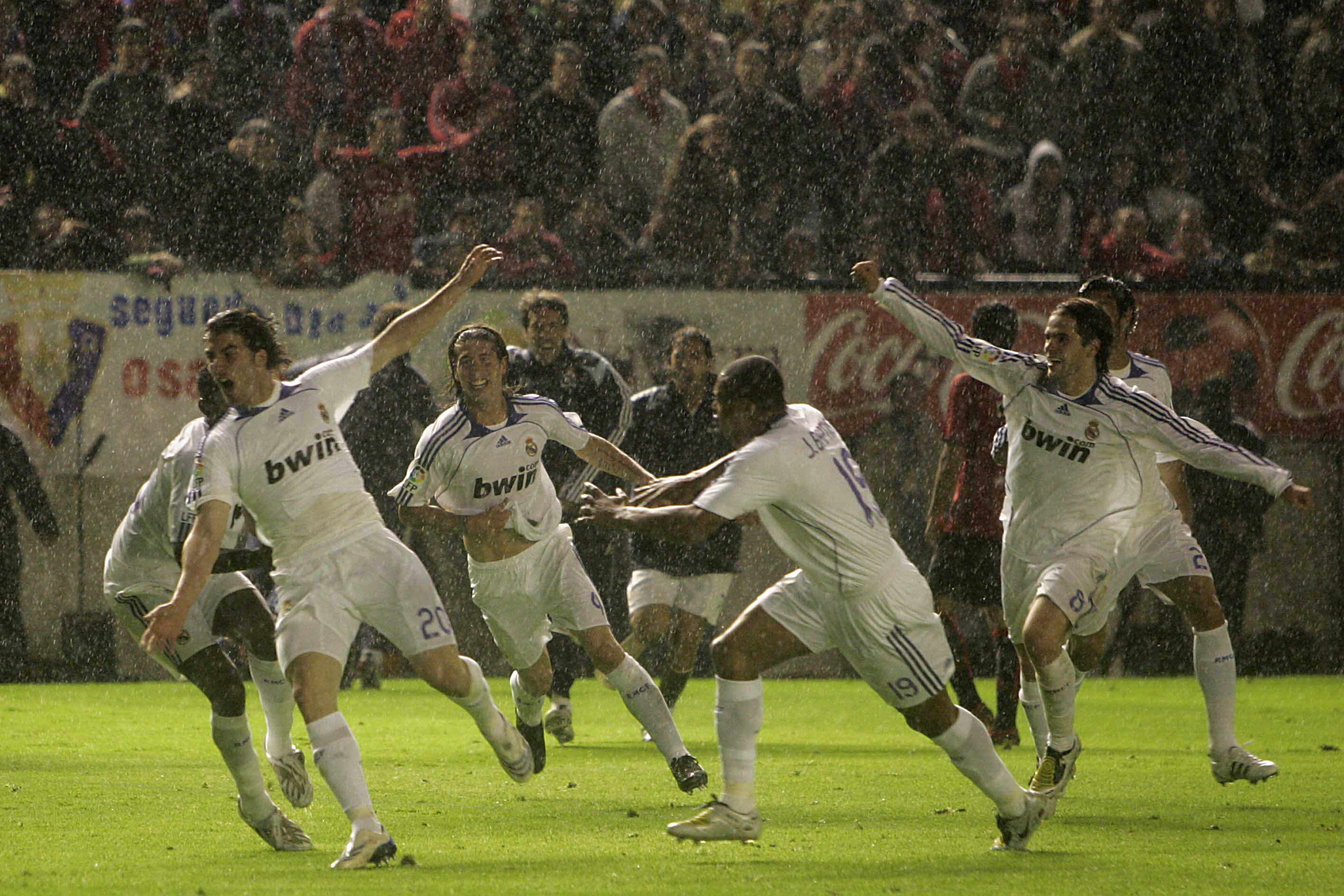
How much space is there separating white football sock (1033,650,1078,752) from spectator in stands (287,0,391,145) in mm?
8820

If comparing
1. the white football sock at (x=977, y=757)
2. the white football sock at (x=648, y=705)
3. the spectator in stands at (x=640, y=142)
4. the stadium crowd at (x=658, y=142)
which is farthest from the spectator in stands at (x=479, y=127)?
the white football sock at (x=977, y=757)

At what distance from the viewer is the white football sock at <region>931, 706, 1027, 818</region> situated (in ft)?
20.2

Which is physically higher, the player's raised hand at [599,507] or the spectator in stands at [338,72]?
the spectator in stands at [338,72]

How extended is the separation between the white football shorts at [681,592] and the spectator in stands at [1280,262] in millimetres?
5991

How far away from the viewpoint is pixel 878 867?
6.15m

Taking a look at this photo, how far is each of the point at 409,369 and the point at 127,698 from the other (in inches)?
120

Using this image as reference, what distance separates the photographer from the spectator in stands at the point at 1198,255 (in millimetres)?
14164

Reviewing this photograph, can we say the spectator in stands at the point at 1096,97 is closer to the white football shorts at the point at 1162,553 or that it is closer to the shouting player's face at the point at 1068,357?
the white football shorts at the point at 1162,553

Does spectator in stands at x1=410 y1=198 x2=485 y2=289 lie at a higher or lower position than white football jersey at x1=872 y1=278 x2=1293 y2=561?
higher

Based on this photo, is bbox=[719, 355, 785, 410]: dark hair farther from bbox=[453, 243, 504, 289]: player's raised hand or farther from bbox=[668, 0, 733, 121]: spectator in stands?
bbox=[668, 0, 733, 121]: spectator in stands

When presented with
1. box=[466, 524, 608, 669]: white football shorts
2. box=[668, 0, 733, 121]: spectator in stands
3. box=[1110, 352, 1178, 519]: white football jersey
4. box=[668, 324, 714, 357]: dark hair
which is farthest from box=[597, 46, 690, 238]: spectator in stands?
box=[1110, 352, 1178, 519]: white football jersey

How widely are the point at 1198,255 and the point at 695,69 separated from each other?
4452 millimetres

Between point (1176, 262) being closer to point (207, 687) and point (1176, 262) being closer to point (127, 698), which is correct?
point (127, 698)

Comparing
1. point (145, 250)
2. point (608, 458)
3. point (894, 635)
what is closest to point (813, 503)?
point (894, 635)
